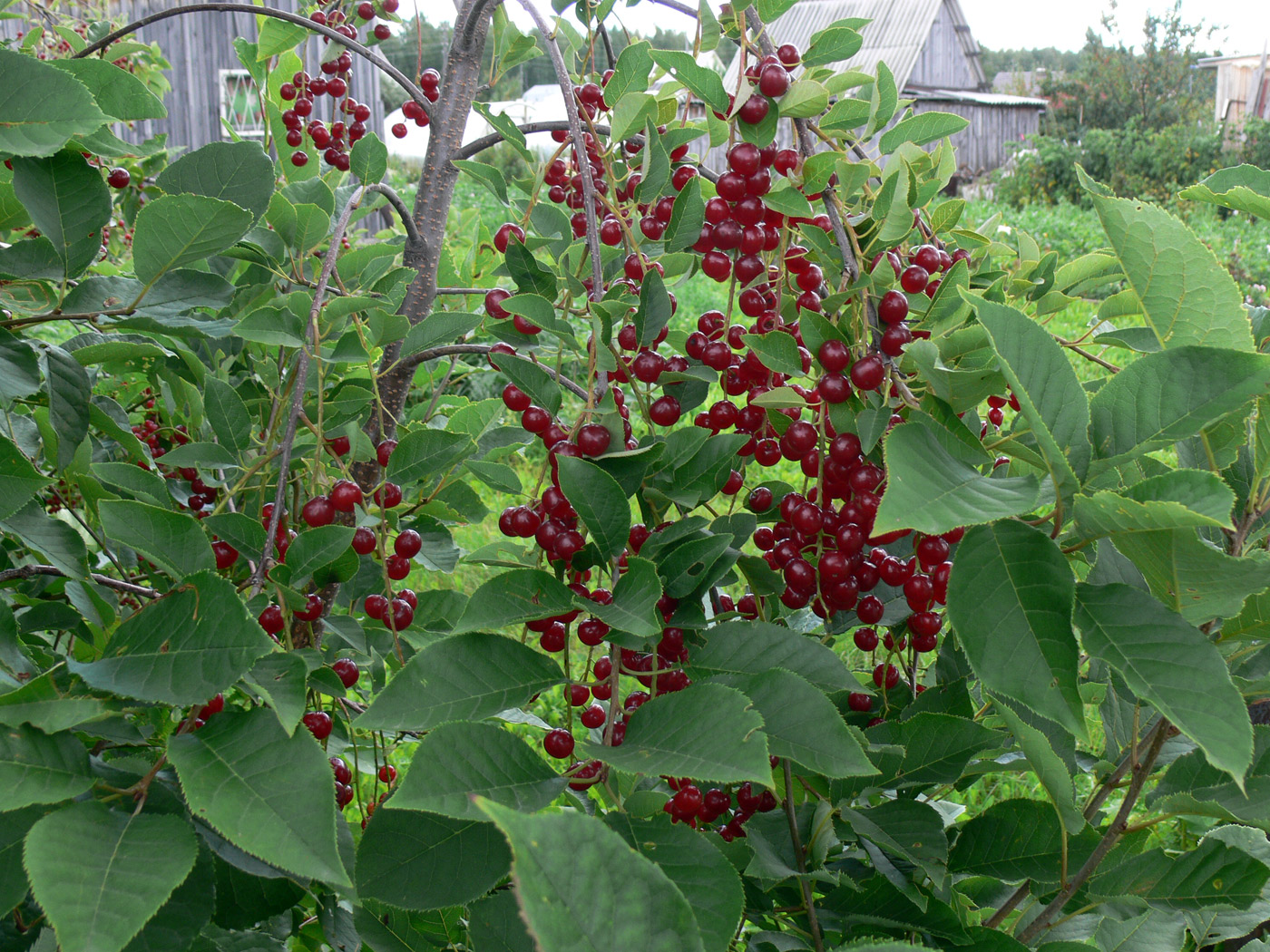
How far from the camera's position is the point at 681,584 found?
72 cm

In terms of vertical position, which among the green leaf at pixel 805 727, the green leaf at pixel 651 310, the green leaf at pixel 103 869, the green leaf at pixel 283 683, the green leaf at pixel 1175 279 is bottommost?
the green leaf at pixel 103 869

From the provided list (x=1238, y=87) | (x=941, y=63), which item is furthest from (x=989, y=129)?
(x=1238, y=87)

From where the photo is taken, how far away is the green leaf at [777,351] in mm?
775

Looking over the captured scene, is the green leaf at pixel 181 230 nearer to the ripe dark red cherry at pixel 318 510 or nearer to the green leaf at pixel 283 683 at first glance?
the ripe dark red cherry at pixel 318 510

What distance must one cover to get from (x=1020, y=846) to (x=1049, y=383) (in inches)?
16.6

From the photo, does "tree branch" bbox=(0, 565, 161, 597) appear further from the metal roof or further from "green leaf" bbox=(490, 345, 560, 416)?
the metal roof

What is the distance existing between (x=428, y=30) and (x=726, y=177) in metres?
30.3

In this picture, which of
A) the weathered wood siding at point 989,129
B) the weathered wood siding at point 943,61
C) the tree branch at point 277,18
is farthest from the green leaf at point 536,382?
the weathered wood siding at point 943,61

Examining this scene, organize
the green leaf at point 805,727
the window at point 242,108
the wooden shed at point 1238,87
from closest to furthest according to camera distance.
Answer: the green leaf at point 805,727 → the window at point 242,108 → the wooden shed at point 1238,87

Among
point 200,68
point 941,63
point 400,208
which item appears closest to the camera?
point 400,208

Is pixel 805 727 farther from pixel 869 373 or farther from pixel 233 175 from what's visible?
pixel 233 175

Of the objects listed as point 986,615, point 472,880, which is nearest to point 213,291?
point 472,880

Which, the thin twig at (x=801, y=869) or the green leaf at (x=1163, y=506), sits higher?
the green leaf at (x=1163, y=506)

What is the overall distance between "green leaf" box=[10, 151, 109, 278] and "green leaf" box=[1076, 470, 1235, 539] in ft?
2.73
